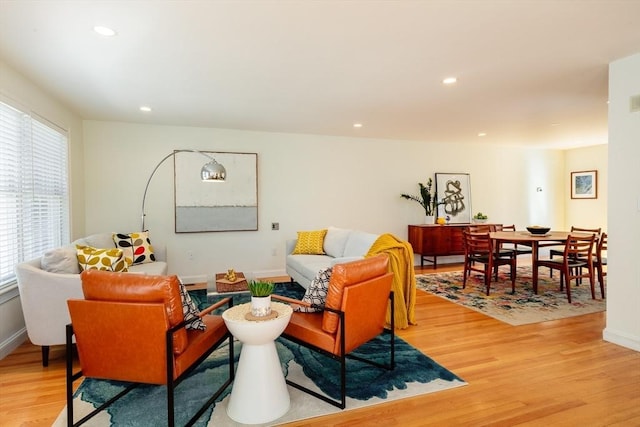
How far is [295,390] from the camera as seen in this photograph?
7.73ft

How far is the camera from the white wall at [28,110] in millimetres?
2984

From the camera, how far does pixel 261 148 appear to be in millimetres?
5828

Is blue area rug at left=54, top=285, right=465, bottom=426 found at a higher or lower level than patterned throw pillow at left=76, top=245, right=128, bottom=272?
lower

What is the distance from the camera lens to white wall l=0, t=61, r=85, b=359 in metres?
2.98

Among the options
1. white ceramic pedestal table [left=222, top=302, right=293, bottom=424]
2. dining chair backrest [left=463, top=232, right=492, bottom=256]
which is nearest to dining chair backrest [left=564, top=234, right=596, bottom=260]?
dining chair backrest [left=463, top=232, right=492, bottom=256]

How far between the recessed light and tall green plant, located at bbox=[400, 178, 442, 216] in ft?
17.7

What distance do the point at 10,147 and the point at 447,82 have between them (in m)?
4.20

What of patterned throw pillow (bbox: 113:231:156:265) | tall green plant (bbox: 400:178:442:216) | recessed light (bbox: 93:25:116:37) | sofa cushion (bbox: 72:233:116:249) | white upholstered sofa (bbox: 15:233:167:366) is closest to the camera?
recessed light (bbox: 93:25:116:37)

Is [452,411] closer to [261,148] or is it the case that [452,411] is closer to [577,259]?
[577,259]

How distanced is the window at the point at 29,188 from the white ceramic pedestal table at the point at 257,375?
2.50 meters

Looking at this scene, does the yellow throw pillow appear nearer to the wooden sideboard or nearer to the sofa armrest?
the wooden sideboard

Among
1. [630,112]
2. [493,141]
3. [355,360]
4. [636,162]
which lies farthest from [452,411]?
[493,141]

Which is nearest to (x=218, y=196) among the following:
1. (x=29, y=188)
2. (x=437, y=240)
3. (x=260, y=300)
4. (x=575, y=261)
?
(x=29, y=188)

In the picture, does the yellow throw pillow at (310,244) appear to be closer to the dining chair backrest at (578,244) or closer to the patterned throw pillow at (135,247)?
the patterned throw pillow at (135,247)
